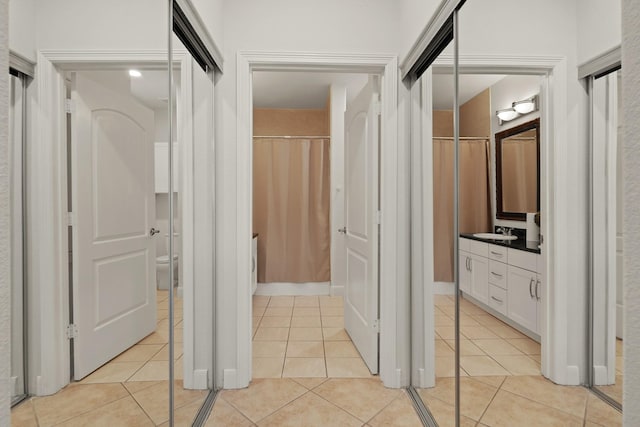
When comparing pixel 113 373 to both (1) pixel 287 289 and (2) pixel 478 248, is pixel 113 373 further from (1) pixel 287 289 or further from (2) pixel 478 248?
(1) pixel 287 289

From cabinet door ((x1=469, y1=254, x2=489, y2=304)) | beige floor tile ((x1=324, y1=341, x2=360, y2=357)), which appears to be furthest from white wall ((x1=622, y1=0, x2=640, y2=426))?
beige floor tile ((x1=324, y1=341, x2=360, y2=357))

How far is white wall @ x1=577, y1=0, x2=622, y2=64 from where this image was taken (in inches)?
22.4

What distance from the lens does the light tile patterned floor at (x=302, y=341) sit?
228 cm

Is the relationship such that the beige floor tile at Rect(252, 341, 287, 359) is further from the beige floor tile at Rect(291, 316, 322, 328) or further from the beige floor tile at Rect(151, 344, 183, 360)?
the beige floor tile at Rect(151, 344, 183, 360)

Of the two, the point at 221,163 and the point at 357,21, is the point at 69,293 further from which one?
the point at 357,21

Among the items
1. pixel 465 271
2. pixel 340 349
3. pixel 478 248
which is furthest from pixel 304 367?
pixel 478 248

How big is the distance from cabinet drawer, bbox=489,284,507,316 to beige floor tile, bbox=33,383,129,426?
115 centimetres

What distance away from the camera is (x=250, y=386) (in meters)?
2.07

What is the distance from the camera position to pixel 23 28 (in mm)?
532

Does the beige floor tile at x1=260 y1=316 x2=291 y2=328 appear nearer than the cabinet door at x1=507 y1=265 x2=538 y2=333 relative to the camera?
No

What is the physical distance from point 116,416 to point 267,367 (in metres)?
1.52

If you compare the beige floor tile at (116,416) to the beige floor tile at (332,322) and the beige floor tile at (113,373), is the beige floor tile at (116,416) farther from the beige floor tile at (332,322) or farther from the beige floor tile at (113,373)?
the beige floor tile at (332,322)

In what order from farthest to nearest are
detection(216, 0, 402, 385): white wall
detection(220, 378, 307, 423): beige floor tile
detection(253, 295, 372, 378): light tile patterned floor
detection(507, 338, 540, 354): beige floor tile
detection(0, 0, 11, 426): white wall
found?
detection(253, 295, 372, 378): light tile patterned floor, detection(216, 0, 402, 385): white wall, detection(220, 378, 307, 423): beige floor tile, detection(507, 338, 540, 354): beige floor tile, detection(0, 0, 11, 426): white wall

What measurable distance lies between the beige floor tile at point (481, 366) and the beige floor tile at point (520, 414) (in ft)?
0.22
